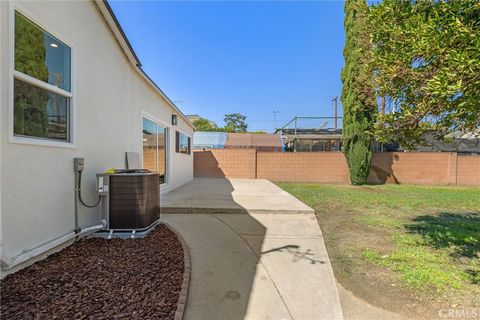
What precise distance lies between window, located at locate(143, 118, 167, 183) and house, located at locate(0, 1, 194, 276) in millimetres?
1310

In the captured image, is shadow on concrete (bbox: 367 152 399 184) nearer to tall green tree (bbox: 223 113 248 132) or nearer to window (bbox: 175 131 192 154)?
window (bbox: 175 131 192 154)

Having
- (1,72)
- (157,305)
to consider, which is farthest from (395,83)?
(1,72)

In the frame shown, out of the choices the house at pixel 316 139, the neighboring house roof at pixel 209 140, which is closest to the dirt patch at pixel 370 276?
the house at pixel 316 139

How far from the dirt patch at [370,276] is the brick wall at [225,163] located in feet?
31.3

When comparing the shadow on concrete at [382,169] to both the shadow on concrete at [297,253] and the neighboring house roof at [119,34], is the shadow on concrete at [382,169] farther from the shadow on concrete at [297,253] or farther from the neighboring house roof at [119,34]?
the neighboring house roof at [119,34]

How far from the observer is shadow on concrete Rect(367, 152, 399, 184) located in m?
13.5

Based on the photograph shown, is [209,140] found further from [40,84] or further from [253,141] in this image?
[40,84]

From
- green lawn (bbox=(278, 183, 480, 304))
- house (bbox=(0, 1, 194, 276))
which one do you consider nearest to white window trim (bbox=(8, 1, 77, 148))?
house (bbox=(0, 1, 194, 276))

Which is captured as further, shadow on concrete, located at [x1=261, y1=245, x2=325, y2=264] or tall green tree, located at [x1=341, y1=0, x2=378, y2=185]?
tall green tree, located at [x1=341, y1=0, x2=378, y2=185]

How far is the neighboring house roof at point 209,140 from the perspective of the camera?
71.3 ft

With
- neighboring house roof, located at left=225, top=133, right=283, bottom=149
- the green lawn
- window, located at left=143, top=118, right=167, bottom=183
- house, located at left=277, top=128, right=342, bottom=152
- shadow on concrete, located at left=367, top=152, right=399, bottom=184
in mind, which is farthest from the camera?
neighboring house roof, located at left=225, top=133, right=283, bottom=149

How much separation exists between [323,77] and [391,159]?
942 centimetres

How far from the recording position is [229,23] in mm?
10969

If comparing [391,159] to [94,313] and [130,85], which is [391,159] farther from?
[94,313]
